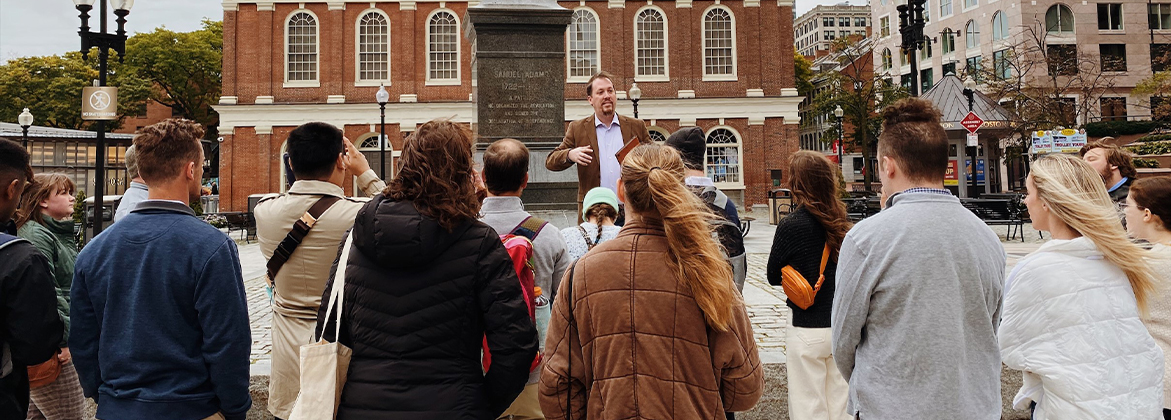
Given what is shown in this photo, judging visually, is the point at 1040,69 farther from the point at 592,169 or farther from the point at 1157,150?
the point at 592,169

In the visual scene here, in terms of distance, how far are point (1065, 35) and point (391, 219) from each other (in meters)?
58.7

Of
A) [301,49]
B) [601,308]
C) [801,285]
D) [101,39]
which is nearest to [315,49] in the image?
[301,49]

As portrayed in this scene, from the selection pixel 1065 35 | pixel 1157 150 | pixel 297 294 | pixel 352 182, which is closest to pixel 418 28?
pixel 352 182

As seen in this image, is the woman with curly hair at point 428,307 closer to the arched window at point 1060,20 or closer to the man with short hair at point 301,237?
the man with short hair at point 301,237

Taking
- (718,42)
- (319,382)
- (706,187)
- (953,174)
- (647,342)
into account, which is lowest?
(319,382)

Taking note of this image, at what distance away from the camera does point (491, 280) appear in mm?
2506

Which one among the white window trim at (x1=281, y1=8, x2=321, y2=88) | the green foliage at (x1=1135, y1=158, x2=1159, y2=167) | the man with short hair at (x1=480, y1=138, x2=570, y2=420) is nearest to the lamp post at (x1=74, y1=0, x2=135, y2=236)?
the man with short hair at (x1=480, y1=138, x2=570, y2=420)

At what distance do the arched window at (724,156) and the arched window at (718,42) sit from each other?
2.91 m

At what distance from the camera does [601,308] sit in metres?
2.31

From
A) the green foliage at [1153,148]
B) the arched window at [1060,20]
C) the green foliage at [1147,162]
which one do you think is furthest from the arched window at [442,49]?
the arched window at [1060,20]

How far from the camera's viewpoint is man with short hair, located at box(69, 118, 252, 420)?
2.61 m

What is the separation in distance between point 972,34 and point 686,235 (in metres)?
59.2

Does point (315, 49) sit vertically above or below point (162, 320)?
above

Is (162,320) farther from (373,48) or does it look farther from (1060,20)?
(1060,20)
